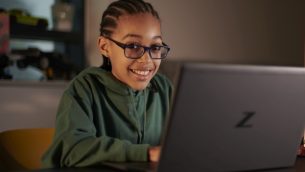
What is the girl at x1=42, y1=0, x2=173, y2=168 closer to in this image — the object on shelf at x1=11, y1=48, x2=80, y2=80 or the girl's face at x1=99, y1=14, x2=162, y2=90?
the girl's face at x1=99, y1=14, x2=162, y2=90

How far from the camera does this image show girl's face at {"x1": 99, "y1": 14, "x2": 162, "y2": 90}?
1.19 m

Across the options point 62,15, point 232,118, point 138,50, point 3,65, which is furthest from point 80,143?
point 62,15

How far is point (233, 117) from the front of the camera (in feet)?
2.65

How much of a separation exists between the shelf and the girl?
5.05 ft

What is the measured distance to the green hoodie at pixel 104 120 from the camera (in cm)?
100

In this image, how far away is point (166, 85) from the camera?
1422 mm

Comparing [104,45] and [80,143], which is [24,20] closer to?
[104,45]

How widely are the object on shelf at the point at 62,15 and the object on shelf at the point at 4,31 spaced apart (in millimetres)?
305

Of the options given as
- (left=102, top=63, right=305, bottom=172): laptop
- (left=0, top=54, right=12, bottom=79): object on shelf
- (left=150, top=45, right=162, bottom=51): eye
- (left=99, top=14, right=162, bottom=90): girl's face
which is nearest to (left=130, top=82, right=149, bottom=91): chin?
(left=99, top=14, right=162, bottom=90): girl's face

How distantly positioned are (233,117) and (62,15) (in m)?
2.18

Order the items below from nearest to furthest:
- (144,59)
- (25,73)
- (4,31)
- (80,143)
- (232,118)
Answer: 1. (232,118)
2. (80,143)
3. (144,59)
4. (4,31)
5. (25,73)

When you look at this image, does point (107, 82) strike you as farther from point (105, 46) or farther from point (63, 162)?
Result: point (63, 162)

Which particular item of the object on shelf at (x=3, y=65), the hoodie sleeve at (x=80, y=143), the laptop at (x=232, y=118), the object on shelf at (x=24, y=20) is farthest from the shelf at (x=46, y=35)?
the laptop at (x=232, y=118)

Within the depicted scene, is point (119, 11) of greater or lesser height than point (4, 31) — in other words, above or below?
above
